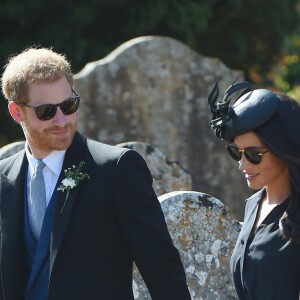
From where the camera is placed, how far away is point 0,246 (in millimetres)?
4648

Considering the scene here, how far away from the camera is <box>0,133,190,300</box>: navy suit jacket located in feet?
14.5

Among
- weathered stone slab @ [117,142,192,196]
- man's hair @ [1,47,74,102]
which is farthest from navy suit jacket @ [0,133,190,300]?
weathered stone slab @ [117,142,192,196]

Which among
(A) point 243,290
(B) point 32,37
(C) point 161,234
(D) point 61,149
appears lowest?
(A) point 243,290

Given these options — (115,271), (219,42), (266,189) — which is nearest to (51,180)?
(115,271)

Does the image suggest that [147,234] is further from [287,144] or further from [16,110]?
[16,110]

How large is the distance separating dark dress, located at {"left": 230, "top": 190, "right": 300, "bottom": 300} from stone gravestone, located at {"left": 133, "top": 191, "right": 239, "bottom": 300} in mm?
758

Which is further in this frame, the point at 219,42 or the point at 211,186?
the point at 219,42

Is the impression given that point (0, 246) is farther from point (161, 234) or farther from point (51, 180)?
point (161, 234)

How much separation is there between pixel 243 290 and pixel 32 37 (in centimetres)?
762

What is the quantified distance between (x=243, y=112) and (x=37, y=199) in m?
0.83

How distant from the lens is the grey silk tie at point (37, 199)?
4578mm

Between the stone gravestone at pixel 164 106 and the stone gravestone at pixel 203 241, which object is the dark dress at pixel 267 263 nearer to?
the stone gravestone at pixel 203 241

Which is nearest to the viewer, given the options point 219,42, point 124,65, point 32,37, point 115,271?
point 115,271

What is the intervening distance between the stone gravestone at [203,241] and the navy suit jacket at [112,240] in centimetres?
98
